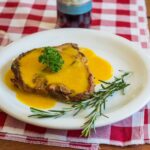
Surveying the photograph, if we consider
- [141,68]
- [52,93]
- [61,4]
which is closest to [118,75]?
[141,68]

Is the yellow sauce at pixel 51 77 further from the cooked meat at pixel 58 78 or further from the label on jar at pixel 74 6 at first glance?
the label on jar at pixel 74 6

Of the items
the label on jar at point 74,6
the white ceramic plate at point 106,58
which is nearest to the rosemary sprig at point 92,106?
the white ceramic plate at point 106,58

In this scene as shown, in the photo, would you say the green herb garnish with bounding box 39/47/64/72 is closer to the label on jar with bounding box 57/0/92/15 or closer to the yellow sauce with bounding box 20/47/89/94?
the yellow sauce with bounding box 20/47/89/94

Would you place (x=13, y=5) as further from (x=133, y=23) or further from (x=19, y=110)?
(x=19, y=110)

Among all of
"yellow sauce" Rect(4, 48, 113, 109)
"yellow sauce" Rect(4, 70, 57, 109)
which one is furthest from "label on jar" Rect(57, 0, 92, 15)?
"yellow sauce" Rect(4, 70, 57, 109)

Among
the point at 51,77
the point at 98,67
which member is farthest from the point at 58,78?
the point at 98,67

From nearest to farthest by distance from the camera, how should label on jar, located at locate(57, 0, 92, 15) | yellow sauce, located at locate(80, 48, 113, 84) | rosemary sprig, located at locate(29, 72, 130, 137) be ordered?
rosemary sprig, located at locate(29, 72, 130, 137), yellow sauce, located at locate(80, 48, 113, 84), label on jar, located at locate(57, 0, 92, 15)
